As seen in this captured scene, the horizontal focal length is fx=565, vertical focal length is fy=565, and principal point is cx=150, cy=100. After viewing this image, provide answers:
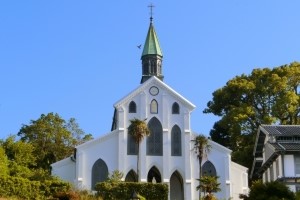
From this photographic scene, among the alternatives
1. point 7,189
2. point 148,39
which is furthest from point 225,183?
point 7,189

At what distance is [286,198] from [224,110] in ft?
115

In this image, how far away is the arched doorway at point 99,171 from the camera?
188 feet

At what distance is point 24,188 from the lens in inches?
1549

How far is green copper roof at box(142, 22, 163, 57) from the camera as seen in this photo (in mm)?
68250

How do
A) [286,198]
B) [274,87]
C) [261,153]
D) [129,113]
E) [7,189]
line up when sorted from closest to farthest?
[286,198]
[7,189]
[261,153]
[129,113]
[274,87]

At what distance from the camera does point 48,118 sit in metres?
72.0

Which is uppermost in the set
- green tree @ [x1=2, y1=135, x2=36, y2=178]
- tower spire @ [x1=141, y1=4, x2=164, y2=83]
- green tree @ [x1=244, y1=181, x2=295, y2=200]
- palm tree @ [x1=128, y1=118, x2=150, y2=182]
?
tower spire @ [x1=141, y1=4, x2=164, y2=83]

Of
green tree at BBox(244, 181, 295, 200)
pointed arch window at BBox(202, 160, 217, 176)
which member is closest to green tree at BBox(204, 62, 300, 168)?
pointed arch window at BBox(202, 160, 217, 176)

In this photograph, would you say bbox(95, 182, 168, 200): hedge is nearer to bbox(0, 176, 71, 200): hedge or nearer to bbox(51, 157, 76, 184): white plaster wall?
bbox(0, 176, 71, 200): hedge

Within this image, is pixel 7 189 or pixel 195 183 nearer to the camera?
pixel 7 189

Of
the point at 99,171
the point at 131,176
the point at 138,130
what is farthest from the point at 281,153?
the point at 99,171

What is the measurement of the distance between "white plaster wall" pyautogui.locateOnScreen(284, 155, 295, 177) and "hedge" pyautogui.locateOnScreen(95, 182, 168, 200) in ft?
31.6

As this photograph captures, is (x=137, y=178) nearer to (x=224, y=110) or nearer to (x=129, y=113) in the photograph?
(x=129, y=113)

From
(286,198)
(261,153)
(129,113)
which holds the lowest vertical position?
(286,198)
